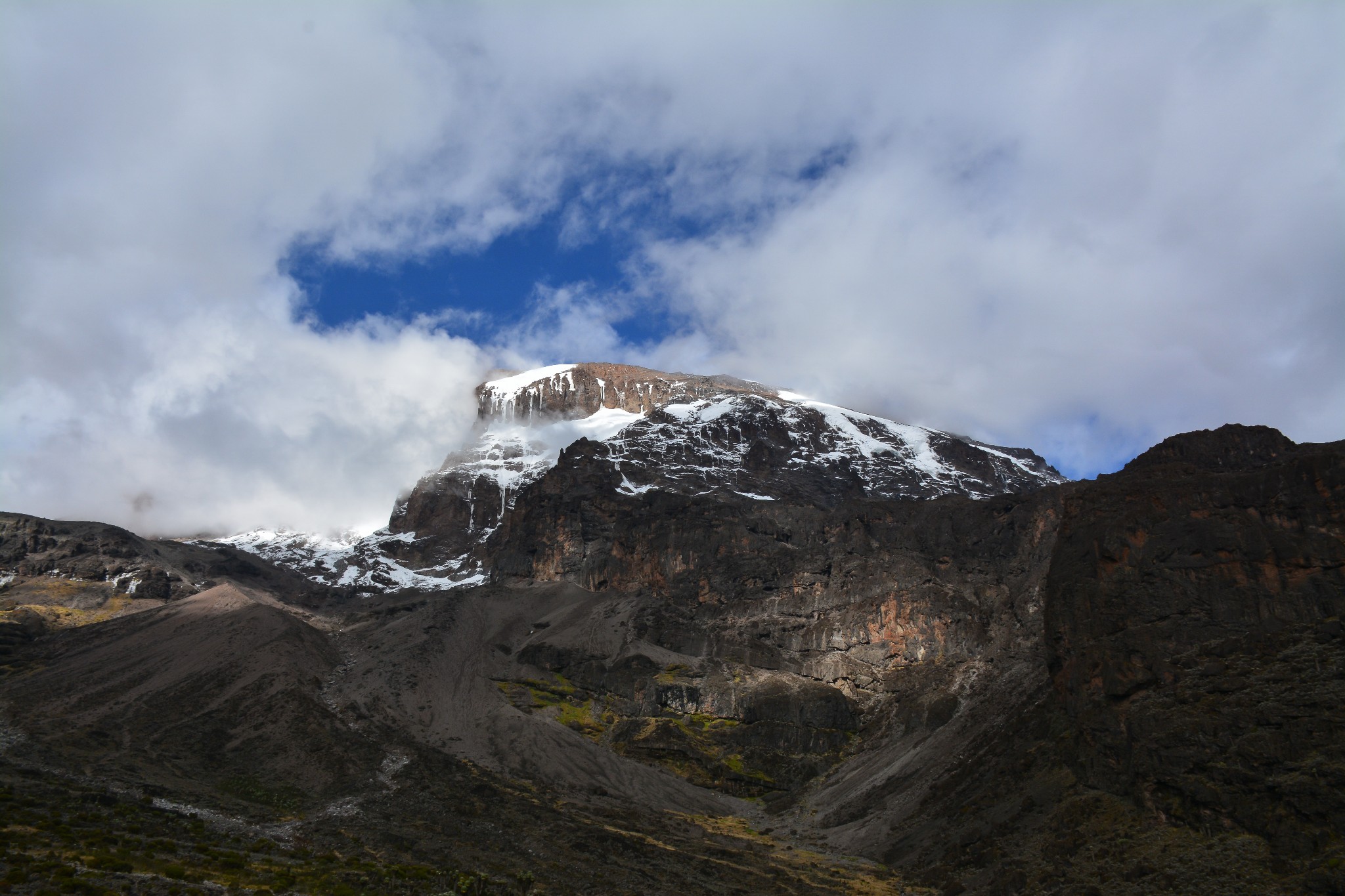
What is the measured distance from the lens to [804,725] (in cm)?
15025

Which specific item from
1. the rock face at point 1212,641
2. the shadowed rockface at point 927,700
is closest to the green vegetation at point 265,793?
the shadowed rockface at point 927,700

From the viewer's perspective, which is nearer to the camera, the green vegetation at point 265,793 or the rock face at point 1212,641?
the rock face at point 1212,641

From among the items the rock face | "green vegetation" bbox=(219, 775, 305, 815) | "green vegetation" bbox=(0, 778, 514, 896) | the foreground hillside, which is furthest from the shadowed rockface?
"green vegetation" bbox=(0, 778, 514, 896)

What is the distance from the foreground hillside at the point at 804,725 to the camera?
59062 mm

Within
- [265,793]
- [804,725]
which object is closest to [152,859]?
[265,793]

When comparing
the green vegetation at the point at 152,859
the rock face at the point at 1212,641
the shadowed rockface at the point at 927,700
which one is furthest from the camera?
the shadowed rockface at the point at 927,700

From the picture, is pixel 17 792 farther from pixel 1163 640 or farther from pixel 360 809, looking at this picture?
pixel 1163 640

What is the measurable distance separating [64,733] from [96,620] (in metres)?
92.6

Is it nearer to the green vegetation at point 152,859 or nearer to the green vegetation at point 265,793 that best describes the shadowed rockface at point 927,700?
the green vegetation at point 265,793

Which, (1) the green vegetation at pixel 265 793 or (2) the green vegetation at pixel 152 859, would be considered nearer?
(2) the green vegetation at pixel 152 859

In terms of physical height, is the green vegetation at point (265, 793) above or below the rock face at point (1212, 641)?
below

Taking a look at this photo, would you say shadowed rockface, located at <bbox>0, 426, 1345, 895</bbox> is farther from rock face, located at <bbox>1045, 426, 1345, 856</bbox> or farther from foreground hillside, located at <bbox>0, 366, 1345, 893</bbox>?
foreground hillside, located at <bbox>0, 366, 1345, 893</bbox>

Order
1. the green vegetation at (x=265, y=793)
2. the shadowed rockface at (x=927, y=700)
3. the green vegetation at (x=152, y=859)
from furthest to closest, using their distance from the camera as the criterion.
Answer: the green vegetation at (x=265, y=793) < the shadowed rockface at (x=927, y=700) < the green vegetation at (x=152, y=859)

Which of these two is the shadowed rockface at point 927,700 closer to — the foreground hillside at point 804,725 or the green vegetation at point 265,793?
the foreground hillside at point 804,725
